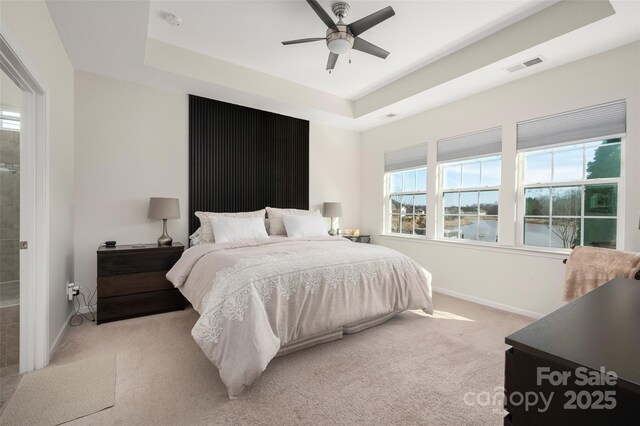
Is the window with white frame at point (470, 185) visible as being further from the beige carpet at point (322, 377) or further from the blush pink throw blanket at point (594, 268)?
the beige carpet at point (322, 377)

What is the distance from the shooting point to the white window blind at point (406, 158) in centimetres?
444

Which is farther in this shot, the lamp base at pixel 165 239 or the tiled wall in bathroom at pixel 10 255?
the lamp base at pixel 165 239

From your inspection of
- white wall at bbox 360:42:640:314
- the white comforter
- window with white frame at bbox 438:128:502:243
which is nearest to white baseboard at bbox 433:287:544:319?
white wall at bbox 360:42:640:314

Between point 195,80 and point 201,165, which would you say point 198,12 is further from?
point 201,165

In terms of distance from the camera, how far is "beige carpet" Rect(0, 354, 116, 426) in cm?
159

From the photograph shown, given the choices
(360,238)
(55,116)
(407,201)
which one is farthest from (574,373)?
(360,238)

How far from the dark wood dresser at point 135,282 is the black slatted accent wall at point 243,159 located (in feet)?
2.35

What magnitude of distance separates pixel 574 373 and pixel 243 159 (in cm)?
411

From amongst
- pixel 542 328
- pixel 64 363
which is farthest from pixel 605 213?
pixel 64 363

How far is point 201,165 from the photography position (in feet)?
12.7

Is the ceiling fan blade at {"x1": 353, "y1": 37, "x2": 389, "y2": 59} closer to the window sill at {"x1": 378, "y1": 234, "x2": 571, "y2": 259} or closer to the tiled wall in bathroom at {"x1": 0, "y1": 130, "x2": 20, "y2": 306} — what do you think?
the window sill at {"x1": 378, "y1": 234, "x2": 571, "y2": 259}

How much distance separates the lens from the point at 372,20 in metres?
2.33

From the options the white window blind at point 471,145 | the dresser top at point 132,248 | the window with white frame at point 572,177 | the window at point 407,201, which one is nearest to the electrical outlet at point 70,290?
the dresser top at point 132,248

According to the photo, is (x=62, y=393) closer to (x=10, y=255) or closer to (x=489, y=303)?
(x=10, y=255)
